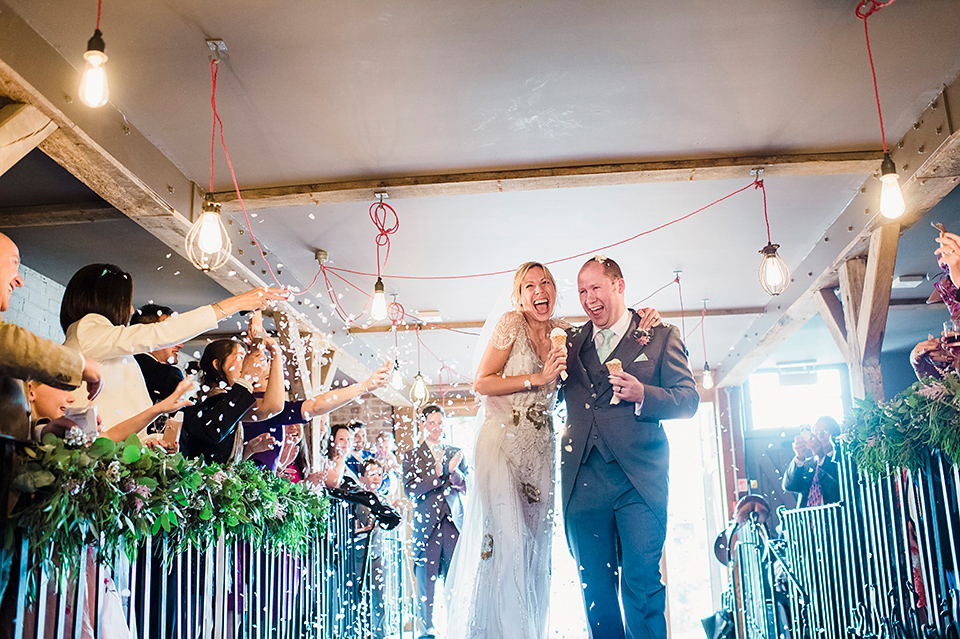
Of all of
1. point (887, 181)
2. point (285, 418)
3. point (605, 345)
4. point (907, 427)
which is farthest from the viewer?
point (285, 418)

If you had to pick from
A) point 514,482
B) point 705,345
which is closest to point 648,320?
point 514,482

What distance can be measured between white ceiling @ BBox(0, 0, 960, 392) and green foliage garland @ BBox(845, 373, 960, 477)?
1843mm

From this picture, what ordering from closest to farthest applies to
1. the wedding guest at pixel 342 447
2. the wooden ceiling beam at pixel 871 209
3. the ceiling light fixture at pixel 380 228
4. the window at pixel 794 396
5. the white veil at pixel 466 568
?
the white veil at pixel 466 568 → the wooden ceiling beam at pixel 871 209 → the ceiling light fixture at pixel 380 228 → the wedding guest at pixel 342 447 → the window at pixel 794 396

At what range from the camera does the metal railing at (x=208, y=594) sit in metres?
2.18

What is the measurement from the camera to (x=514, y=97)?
462 cm

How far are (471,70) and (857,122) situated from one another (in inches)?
100

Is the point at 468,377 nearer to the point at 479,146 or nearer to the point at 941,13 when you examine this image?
the point at 479,146

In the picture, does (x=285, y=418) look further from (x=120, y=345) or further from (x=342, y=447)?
(x=342, y=447)

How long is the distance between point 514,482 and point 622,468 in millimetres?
569

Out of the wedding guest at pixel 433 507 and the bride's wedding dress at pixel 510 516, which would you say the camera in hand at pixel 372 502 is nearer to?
the bride's wedding dress at pixel 510 516

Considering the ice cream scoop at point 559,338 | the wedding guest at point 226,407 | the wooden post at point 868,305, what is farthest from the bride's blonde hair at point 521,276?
the wooden post at point 868,305

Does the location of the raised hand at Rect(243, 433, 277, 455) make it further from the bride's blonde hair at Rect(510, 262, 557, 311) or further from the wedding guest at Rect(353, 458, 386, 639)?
the bride's blonde hair at Rect(510, 262, 557, 311)

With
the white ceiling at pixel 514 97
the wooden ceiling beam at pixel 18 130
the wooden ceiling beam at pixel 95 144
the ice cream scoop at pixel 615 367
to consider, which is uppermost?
the white ceiling at pixel 514 97

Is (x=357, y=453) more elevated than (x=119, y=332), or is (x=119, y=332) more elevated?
(x=119, y=332)
